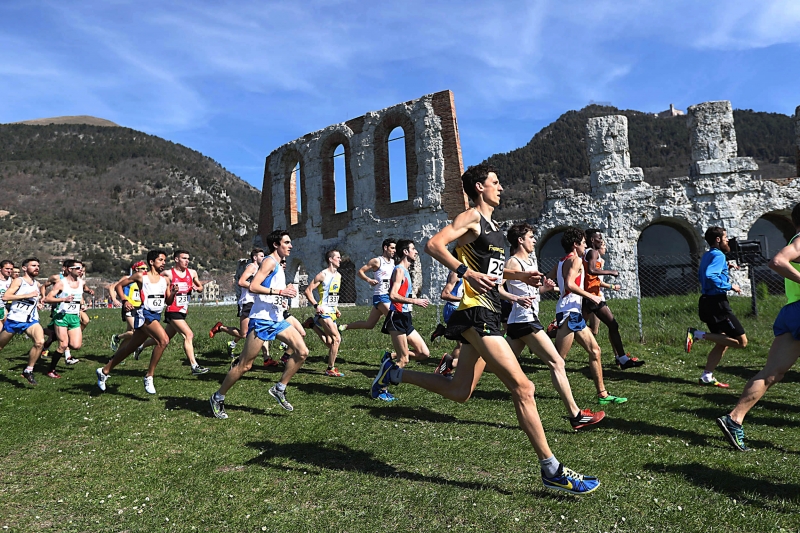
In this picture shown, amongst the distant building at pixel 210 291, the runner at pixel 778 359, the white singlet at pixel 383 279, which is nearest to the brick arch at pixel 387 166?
the white singlet at pixel 383 279

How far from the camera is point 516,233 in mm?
5715

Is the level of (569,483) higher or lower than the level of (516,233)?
lower

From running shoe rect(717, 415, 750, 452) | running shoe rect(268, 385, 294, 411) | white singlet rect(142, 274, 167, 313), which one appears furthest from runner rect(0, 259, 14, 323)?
running shoe rect(717, 415, 750, 452)

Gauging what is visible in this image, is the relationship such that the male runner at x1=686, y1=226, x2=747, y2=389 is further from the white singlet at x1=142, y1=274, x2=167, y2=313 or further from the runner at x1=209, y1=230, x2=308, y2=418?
the white singlet at x1=142, y1=274, x2=167, y2=313

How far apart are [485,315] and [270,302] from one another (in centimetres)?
300

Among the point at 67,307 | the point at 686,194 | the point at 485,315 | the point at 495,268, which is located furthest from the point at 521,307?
the point at 686,194

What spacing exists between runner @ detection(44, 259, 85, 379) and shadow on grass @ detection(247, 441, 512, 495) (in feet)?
19.1

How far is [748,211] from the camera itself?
20.2 meters

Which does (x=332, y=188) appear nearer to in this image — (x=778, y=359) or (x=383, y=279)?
(x=383, y=279)

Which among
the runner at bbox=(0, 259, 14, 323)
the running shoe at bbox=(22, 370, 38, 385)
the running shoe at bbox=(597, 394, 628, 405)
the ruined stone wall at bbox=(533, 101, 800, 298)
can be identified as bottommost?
the running shoe at bbox=(597, 394, 628, 405)

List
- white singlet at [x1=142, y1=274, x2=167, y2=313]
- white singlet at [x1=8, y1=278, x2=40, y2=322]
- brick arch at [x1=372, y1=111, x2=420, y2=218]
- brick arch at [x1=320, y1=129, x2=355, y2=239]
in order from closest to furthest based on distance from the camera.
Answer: white singlet at [x1=142, y1=274, x2=167, y2=313] < white singlet at [x1=8, y1=278, x2=40, y2=322] < brick arch at [x1=372, y1=111, x2=420, y2=218] < brick arch at [x1=320, y1=129, x2=355, y2=239]

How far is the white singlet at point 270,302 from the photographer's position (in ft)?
19.6

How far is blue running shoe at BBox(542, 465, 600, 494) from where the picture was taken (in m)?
3.49

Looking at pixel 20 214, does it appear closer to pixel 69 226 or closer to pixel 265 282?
pixel 69 226
